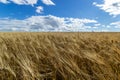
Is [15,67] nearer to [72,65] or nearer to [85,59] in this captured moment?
[72,65]

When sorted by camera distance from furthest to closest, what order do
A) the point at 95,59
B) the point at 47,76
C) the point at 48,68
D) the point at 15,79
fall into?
the point at 95,59 < the point at 48,68 < the point at 47,76 < the point at 15,79

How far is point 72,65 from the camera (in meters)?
2.01

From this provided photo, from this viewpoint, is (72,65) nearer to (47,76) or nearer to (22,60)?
(47,76)

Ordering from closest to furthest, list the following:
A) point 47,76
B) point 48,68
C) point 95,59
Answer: point 47,76
point 48,68
point 95,59

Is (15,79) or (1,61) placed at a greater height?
(1,61)

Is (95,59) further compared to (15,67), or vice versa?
(95,59)

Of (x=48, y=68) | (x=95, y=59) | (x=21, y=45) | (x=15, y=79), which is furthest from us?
(x=21, y=45)

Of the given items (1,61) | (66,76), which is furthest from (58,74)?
(1,61)

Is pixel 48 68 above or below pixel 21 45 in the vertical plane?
below

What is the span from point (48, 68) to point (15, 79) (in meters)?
0.46

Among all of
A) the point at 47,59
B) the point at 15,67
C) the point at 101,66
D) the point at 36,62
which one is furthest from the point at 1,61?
the point at 101,66

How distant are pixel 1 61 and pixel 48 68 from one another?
588 mm

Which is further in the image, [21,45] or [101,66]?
[21,45]

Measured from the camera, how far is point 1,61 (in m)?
1.96
